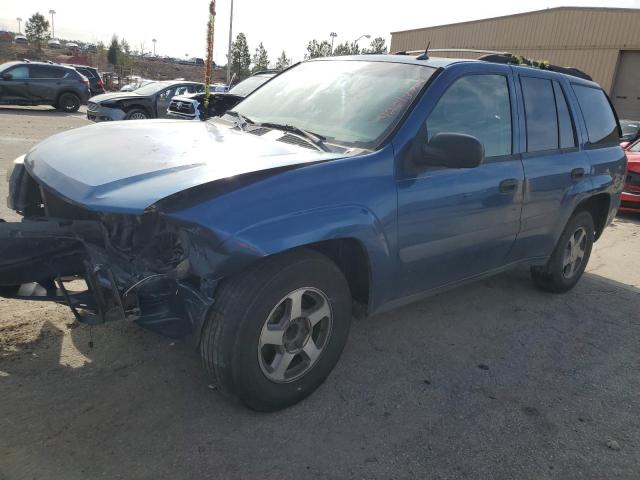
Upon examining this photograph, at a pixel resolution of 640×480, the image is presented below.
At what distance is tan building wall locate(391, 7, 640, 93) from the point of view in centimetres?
2492

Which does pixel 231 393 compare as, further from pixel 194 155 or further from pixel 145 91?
pixel 145 91

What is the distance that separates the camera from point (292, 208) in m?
2.47

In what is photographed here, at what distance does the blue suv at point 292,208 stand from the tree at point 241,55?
38877 mm

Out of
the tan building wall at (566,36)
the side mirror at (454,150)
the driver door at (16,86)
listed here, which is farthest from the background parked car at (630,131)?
the driver door at (16,86)

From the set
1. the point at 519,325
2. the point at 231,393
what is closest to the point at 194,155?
the point at 231,393

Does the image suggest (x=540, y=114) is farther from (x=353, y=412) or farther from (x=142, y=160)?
(x=142, y=160)

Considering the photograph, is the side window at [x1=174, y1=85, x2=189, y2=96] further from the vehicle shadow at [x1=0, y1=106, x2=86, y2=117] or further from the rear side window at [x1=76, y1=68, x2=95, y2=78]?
the rear side window at [x1=76, y1=68, x2=95, y2=78]

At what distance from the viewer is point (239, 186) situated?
239 centimetres

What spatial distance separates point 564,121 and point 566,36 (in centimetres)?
2649

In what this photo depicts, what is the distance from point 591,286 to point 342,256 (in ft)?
11.3

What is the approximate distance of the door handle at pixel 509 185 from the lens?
11.7 ft

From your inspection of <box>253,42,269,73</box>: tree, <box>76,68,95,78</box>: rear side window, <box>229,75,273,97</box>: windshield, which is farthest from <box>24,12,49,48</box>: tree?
<box>229,75,273,97</box>: windshield

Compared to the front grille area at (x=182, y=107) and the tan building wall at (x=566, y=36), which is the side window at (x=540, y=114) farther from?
the tan building wall at (x=566, y=36)

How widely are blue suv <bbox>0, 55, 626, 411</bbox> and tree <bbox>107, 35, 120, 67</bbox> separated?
183 feet
